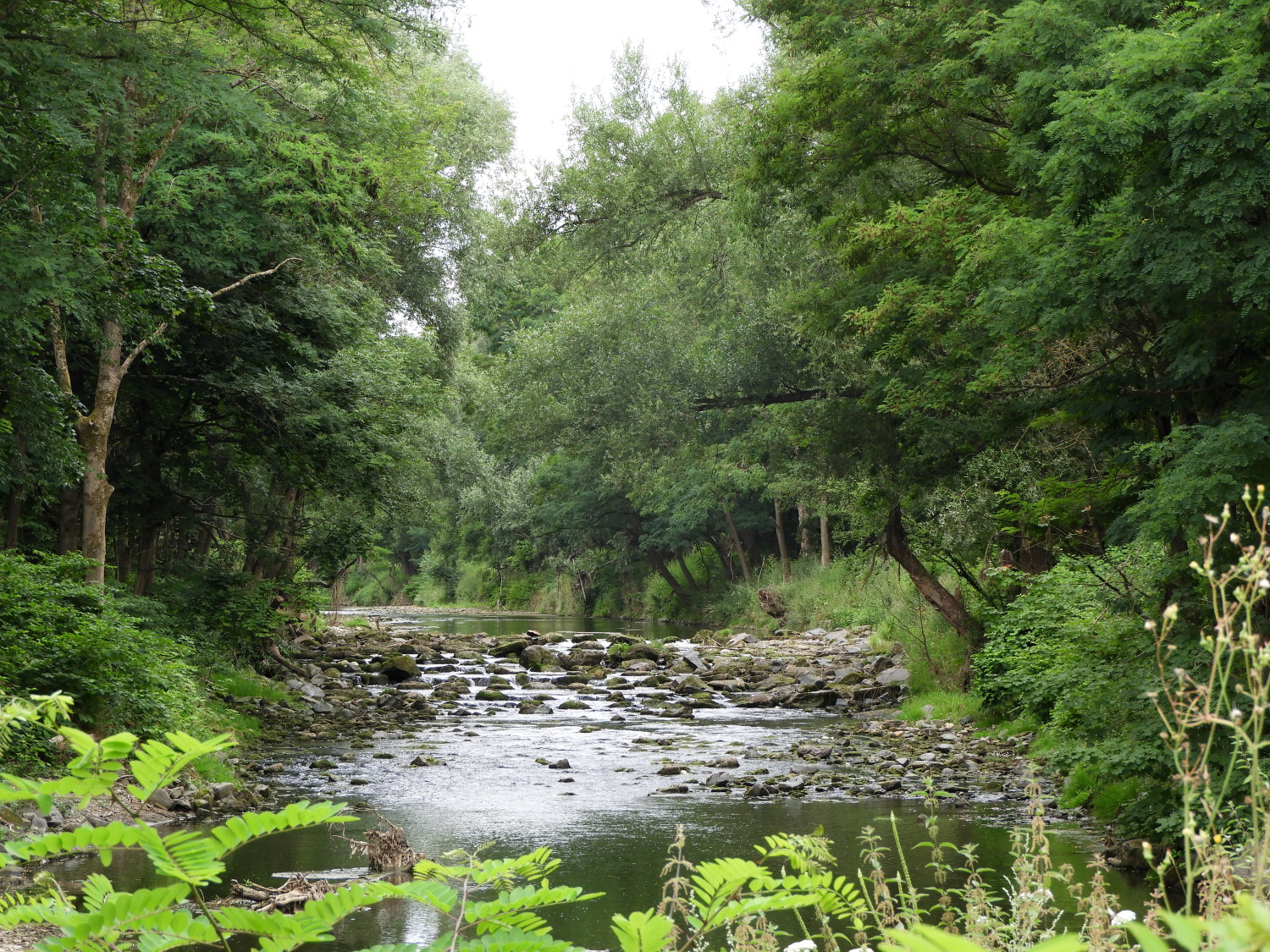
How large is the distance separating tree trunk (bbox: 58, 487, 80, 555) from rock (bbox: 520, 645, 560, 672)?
11.6 meters

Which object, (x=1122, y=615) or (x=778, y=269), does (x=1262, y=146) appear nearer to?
(x=1122, y=615)

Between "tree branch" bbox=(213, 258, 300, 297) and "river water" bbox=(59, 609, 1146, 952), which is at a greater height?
"tree branch" bbox=(213, 258, 300, 297)

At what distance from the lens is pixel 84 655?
10.4 meters

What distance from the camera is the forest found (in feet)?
25.6

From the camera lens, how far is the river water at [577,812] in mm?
8133

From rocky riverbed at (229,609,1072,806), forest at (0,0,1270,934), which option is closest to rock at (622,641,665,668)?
rocky riverbed at (229,609,1072,806)

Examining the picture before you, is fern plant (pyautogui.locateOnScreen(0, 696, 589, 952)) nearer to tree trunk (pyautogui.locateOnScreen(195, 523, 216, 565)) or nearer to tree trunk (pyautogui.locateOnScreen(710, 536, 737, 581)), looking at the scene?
tree trunk (pyautogui.locateOnScreen(195, 523, 216, 565))

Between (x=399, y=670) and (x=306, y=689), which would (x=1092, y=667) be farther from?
(x=399, y=670)

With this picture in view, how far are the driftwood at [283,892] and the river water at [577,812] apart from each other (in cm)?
35

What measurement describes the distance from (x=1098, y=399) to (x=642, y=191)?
47.5 feet

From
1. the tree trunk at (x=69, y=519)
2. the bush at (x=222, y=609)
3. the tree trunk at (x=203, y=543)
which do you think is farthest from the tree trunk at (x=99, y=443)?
the tree trunk at (x=203, y=543)

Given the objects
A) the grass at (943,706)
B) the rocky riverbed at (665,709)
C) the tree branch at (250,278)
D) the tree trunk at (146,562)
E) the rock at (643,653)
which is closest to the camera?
the rocky riverbed at (665,709)

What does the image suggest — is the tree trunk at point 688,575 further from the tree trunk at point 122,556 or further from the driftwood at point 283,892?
the driftwood at point 283,892

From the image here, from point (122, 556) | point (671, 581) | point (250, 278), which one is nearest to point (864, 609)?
point (671, 581)
